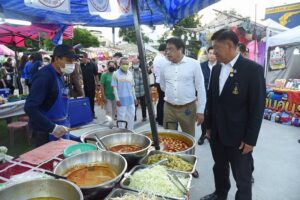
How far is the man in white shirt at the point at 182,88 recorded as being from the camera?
335 cm

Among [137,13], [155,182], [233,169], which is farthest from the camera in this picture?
[233,169]

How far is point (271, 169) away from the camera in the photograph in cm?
401

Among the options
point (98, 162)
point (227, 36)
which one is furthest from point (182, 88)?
point (98, 162)

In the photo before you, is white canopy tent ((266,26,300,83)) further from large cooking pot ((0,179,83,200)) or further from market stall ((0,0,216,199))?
large cooking pot ((0,179,83,200))

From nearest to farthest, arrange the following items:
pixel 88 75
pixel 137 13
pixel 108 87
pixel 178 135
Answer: pixel 137 13, pixel 178 135, pixel 108 87, pixel 88 75

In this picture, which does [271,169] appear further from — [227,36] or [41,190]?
[41,190]

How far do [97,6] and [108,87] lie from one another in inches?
155

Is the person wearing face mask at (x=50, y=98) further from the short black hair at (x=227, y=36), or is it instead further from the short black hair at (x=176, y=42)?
the short black hair at (x=227, y=36)

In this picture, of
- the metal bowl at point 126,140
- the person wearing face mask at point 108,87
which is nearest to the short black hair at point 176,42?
the metal bowl at point 126,140

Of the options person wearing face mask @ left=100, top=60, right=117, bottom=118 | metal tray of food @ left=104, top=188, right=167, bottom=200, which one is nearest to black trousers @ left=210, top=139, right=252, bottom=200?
metal tray of food @ left=104, top=188, right=167, bottom=200

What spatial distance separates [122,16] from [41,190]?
3.67 metres

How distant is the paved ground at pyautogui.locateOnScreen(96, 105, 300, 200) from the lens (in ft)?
10.8

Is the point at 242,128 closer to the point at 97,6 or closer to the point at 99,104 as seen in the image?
the point at 97,6

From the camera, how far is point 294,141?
5.43 m
